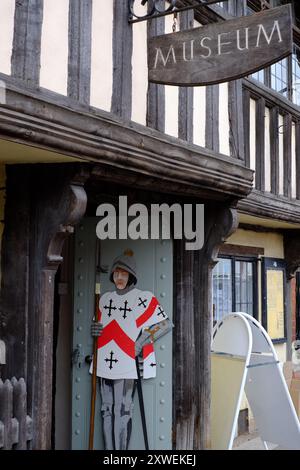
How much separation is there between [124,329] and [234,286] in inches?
86.3

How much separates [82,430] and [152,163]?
2365 millimetres

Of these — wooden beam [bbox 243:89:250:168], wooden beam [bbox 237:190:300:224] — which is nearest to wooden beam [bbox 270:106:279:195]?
wooden beam [bbox 237:190:300:224]

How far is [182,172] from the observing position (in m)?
4.19

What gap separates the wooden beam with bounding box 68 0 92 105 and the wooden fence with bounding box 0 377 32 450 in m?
1.66

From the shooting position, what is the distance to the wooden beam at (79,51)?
11.4 ft

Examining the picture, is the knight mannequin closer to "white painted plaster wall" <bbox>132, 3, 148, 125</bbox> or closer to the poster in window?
"white painted plaster wall" <bbox>132, 3, 148, 125</bbox>

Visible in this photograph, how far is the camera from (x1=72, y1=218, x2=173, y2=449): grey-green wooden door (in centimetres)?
494

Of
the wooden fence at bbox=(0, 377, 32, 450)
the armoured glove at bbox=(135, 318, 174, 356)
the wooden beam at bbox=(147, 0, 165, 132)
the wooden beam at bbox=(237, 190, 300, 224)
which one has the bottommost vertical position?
the wooden fence at bbox=(0, 377, 32, 450)

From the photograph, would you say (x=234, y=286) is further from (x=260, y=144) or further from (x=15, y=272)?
(x=15, y=272)

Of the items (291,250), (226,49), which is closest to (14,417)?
(226,49)

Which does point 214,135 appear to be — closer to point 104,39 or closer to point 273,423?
point 104,39
